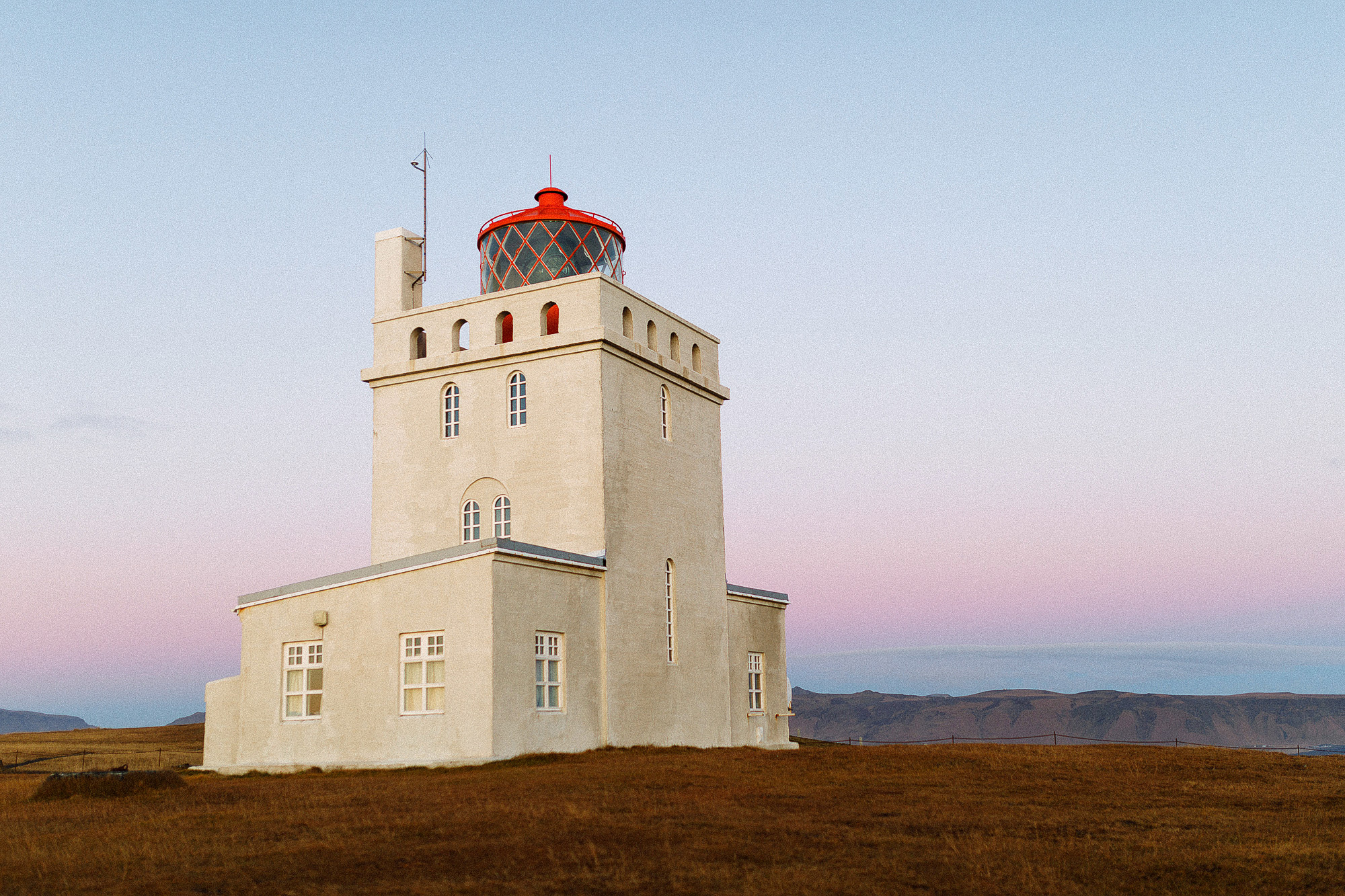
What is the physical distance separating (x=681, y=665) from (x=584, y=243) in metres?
11.4

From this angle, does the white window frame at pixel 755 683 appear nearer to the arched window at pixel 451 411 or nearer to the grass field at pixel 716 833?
the arched window at pixel 451 411

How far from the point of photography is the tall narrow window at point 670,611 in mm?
30234

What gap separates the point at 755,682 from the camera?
35500 mm

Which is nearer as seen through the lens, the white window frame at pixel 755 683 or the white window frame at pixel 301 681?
the white window frame at pixel 301 681

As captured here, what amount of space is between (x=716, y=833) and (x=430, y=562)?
13.2 metres

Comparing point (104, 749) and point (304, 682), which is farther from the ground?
point (304, 682)

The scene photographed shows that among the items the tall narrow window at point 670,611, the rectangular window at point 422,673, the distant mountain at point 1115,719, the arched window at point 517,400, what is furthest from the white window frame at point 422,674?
the distant mountain at point 1115,719

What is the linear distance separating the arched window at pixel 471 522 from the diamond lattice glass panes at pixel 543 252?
597 cm

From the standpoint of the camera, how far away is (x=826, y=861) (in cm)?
1173

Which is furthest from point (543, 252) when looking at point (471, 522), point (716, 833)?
point (716, 833)

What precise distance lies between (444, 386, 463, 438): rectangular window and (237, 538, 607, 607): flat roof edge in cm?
524

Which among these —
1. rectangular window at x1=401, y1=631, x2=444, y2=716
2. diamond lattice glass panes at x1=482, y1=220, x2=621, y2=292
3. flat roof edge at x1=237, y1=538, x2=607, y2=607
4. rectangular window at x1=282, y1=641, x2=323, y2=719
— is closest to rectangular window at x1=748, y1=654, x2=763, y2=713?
flat roof edge at x1=237, y1=538, x2=607, y2=607

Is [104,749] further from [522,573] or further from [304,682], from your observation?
[522,573]

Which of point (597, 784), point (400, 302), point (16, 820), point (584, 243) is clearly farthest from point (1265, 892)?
point (400, 302)
